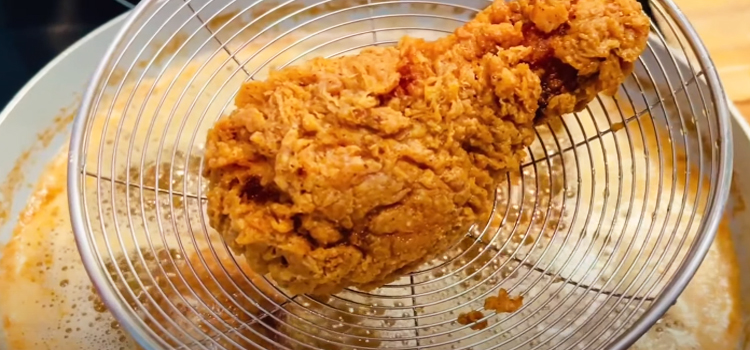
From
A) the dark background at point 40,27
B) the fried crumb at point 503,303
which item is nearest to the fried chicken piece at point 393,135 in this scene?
the fried crumb at point 503,303

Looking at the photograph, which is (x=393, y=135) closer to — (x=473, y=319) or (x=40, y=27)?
(x=473, y=319)

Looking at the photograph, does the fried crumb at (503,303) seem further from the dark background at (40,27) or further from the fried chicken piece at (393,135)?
the dark background at (40,27)

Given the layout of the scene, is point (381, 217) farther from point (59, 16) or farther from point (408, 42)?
point (59, 16)

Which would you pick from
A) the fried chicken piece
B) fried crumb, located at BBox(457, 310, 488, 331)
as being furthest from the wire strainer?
the fried chicken piece

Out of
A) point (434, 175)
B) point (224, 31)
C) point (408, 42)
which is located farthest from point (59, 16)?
point (434, 175)

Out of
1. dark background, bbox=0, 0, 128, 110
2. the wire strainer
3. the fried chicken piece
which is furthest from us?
dark background, bbox=0, 0, 128, 110

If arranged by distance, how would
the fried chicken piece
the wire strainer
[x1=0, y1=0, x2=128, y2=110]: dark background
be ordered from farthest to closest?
1. [x1=0, y1=0, x2=128, y2=110]: dark background
2. the wire strainer
3. the fried chicken piece

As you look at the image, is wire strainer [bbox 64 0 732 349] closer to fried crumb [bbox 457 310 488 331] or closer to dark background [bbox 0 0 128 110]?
fried crumb [bbox 457 310 488 331]
